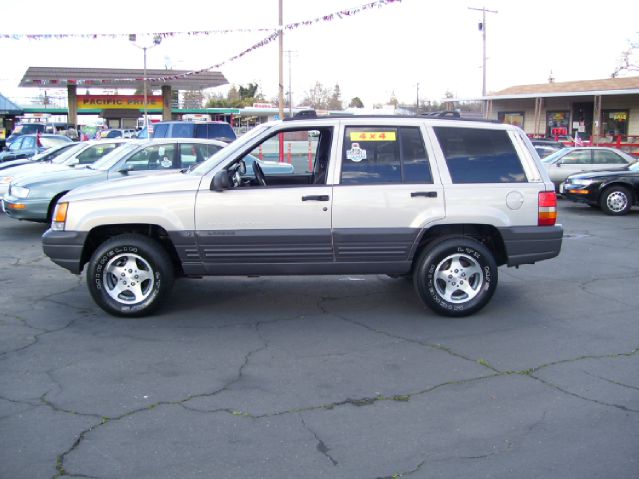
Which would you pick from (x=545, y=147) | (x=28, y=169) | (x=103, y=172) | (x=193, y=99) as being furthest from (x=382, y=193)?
(x=193, y=99)

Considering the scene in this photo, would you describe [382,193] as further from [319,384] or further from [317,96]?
[317,96]

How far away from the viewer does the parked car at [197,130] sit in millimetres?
19812

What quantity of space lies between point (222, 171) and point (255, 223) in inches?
22.3

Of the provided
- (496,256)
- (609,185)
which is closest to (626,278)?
(496,256)

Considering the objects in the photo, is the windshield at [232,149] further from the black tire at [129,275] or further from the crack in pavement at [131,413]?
the crack in pavement at [131,413]

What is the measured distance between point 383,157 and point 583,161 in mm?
13833

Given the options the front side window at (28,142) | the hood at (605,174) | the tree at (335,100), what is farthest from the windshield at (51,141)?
the tree at (335,100)

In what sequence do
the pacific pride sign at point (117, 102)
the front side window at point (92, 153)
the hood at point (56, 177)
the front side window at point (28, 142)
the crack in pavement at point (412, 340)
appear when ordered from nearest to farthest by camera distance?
the crack in pavement at point (412, 340) < the hood at point (56, 177) < the front side window at point (92, 153) < the front side window at point (28, 142) < the pacific pride sign at point (117, 102)

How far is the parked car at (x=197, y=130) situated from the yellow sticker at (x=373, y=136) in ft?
44.7

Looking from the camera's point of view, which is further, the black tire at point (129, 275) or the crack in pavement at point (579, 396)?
the black tire at point (129, 275)

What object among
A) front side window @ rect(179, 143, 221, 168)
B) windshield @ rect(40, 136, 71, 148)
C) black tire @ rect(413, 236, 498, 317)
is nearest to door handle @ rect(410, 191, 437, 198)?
black tire @ rect(413, 236, 498, 317)

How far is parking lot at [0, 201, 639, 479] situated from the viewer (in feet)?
12.3

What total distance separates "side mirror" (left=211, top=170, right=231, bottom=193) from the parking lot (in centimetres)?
129

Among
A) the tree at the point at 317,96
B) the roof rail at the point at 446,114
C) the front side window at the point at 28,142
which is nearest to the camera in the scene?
the roof rail at the point at 446,114
